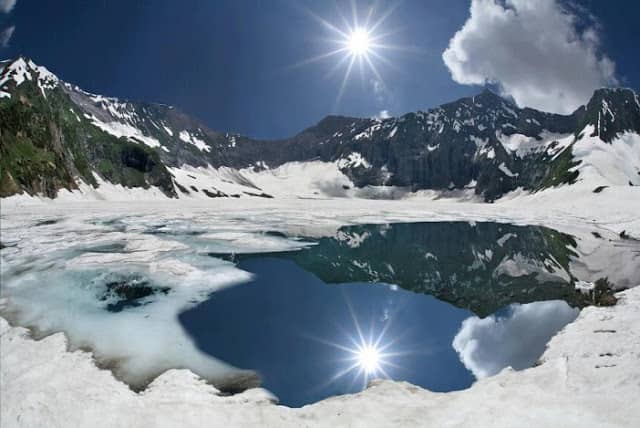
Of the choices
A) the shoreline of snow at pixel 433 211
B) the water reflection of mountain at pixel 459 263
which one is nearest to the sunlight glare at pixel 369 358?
the water reflection of mountain at pixel 459 263

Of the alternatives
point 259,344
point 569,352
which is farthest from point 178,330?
point 569,352

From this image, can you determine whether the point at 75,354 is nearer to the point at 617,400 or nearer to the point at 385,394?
the point at 385,394

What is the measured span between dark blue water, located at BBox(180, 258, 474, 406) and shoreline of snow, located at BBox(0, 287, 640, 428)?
0.81 meters

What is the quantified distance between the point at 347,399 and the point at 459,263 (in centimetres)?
1716

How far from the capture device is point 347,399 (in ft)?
24.1

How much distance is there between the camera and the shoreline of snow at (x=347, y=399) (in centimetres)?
620

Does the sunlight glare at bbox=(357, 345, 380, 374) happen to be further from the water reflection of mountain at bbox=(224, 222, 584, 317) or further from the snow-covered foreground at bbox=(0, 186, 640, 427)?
the water reflection of mountain at bbox=(224, 222, 584, 317)

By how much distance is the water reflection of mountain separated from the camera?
51.4 feet

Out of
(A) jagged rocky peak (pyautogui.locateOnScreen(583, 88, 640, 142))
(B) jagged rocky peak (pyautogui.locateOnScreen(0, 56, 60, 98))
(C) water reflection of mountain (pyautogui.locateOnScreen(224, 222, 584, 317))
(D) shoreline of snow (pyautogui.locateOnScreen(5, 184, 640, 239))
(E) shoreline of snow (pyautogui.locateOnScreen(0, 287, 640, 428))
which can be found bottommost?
(E) shoreline of snow (pyautogui.locateOnScreen(0, 287, 640, 428))

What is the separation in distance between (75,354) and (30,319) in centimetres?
291

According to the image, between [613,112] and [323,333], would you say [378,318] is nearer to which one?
[323,333]

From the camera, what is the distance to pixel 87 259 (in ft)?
57.8

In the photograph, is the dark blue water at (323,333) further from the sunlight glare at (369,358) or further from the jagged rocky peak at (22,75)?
the jagged rocky peak at (22,75)

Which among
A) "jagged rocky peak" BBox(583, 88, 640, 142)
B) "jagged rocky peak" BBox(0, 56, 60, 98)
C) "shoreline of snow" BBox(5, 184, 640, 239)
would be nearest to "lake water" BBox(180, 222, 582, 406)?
"shoreline of snow" BBox(5, 184, 640, 239)
